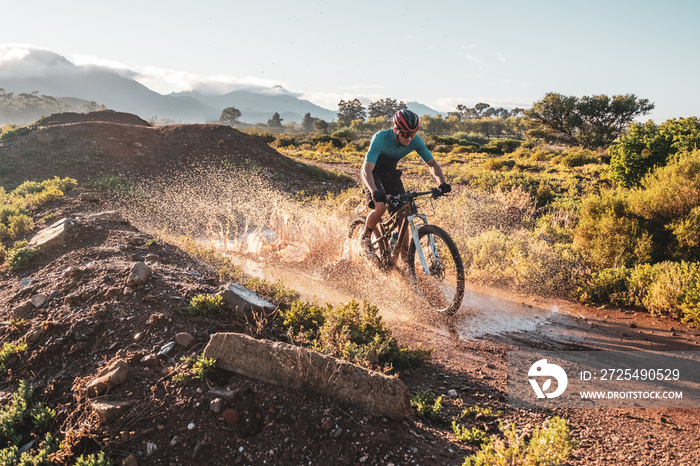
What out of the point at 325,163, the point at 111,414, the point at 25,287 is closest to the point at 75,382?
the point at 111,414

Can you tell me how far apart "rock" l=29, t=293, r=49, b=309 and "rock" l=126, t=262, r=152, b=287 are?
1.06 metres

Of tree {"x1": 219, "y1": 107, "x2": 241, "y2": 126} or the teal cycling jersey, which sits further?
tree {"x1": 219, "y1": 107, "x2": 241, "y2": 126}

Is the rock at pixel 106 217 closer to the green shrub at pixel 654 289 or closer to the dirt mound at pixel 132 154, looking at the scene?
the green shrub at pixel 654 289

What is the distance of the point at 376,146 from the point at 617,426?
450 cm

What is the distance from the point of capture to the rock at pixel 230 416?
285cm

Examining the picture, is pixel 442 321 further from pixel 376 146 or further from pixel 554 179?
pixel 554 179

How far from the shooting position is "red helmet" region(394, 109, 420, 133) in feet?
18.4

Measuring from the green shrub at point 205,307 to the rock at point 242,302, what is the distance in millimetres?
115

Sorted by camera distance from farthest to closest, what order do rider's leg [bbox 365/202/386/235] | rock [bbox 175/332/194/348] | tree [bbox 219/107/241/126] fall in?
tree [bbox 219/107/241/126] < rider's leg [bbox 365/202/386/235] < rock [bbox 175/332/194/348]

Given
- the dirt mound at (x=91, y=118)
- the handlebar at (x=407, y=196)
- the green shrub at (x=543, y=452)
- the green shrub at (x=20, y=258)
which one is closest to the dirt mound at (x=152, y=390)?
the green shrub at (x=543, y=452)

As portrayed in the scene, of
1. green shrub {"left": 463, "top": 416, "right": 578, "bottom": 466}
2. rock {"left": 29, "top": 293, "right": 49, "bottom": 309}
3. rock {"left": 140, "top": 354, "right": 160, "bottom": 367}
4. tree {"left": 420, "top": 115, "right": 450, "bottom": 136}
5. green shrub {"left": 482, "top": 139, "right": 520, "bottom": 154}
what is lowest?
rock {"left": 29, "top": 293, "right": 49, "bottom": 309}

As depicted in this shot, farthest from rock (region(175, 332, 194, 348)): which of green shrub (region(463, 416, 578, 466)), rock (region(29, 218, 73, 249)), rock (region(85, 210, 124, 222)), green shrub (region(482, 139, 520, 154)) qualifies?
green shrub (region(482, 139, 520, 154))

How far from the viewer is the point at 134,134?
20484 millimetres

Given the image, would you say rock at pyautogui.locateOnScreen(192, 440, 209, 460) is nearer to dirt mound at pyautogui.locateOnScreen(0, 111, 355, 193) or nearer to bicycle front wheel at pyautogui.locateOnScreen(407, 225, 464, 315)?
bicycle front wheel at pyautogui.locateOnScreen(407, 225, 464, 315)
